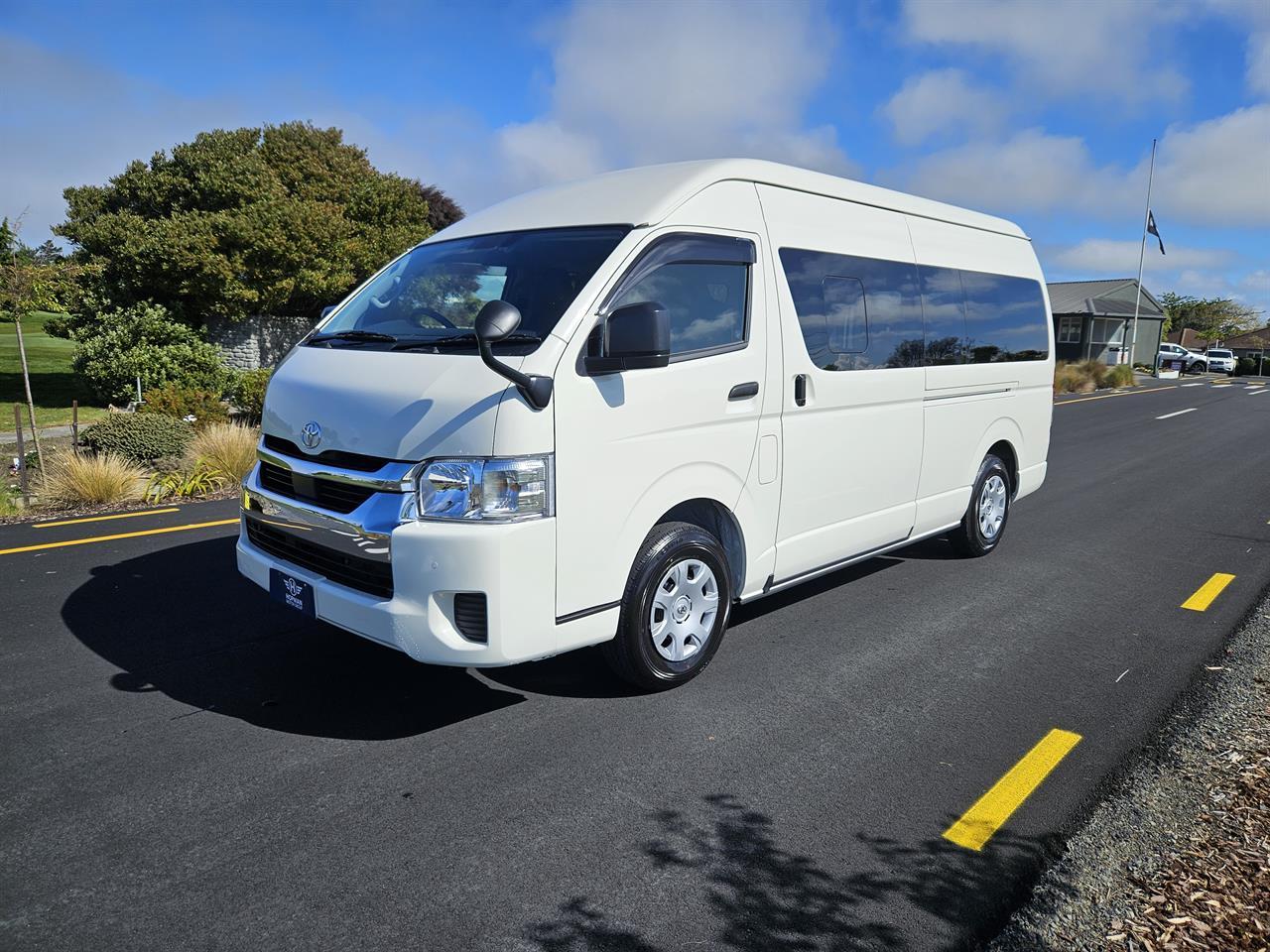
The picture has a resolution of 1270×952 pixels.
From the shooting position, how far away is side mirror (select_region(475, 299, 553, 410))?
11.1 ft

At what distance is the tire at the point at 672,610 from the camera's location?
159 inches

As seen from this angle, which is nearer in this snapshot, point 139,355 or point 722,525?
point 722,525

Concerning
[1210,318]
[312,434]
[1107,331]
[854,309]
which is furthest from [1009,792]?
[1210,318]

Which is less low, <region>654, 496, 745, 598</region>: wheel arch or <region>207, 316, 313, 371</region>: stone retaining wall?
<region>207, 316, 313, 371</region>: stone retaining wall

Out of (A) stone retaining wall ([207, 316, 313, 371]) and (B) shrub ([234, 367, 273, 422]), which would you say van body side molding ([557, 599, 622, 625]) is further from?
(A) stone retaining wall ([207, 316, 313, 371])

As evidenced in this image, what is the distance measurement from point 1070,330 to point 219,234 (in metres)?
47.8

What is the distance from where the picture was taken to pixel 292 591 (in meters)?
4.00

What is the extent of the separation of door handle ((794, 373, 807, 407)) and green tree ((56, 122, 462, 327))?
1638 centimetres

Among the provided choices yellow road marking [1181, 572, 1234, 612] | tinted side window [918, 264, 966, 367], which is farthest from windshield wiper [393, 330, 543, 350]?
yellow road marking [1181, 572, 1234, 612]

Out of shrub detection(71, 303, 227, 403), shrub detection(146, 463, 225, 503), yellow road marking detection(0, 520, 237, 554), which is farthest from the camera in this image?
shrub detection(71, 303, 227, 403)

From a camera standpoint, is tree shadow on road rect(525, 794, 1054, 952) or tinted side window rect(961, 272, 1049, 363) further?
tinted side window rect(961, 272, 1049, 363)

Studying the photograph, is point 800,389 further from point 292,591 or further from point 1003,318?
point 1003,318

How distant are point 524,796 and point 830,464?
2.63m

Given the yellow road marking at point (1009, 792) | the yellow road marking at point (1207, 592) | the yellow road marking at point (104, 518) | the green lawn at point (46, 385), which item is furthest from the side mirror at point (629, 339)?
the green lawn at point (46, 385)
